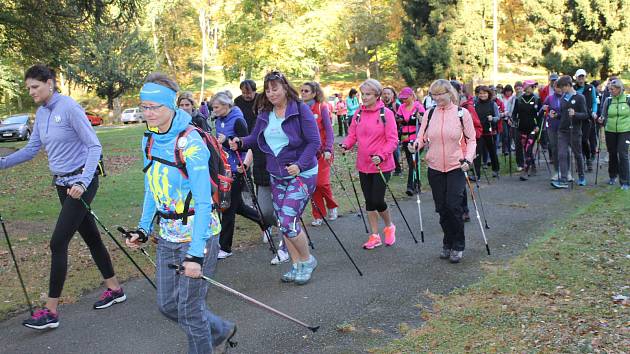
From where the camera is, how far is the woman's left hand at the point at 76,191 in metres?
5.18

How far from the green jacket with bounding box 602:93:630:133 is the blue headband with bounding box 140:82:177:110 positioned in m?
10.2

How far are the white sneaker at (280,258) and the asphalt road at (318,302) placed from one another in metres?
0.11

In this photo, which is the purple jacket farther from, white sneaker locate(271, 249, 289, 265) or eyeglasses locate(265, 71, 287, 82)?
white sneaker locate(271, 249, 289, 265)

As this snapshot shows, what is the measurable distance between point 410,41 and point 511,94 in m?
25.3

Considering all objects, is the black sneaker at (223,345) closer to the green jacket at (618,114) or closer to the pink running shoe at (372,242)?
the pink running shoe at (372,242)

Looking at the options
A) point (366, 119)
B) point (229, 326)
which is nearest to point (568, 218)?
point (366, 119)

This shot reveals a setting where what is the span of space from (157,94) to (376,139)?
4199 mm

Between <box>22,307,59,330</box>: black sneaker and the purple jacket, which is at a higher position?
the purple jacket

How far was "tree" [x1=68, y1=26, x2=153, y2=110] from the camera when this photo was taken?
48.0 metres

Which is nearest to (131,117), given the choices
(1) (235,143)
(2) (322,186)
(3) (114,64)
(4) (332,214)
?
(3) (114,64)

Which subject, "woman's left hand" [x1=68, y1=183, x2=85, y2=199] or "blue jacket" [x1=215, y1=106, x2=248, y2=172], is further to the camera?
"blue jacket" [x1=215, y1=106, x2=248, y2=172]

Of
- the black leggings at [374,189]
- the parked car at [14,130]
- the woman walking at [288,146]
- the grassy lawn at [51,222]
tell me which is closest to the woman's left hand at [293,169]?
the woman walking at [288,146]

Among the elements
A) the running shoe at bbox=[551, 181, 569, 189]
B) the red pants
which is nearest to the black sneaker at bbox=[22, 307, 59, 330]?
the red pants

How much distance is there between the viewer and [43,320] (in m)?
5.39
